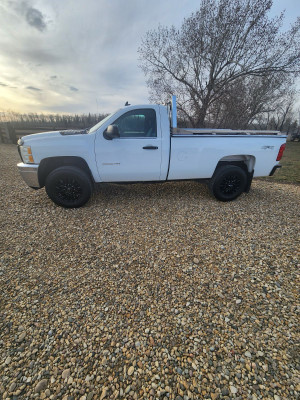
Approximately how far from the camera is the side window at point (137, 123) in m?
3.50

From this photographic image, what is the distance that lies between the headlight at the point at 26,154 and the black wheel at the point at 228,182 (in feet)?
12.2

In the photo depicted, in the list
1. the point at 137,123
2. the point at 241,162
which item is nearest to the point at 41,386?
the point at 137,123

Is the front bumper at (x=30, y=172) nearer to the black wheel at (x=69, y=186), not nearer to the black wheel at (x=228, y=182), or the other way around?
the black wheel at (x=69, y=186)

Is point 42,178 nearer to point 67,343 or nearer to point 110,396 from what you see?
point 67,343

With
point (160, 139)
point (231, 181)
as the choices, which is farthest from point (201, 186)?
point (160, 139)

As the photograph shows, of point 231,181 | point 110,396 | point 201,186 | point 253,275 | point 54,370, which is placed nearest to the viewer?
point 110,396

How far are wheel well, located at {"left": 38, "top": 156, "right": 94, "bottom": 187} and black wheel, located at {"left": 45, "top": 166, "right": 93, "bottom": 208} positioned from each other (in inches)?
4.7

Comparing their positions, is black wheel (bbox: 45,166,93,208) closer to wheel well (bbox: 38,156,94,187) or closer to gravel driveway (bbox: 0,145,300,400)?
wheel well (bbox: 38,156,94,187)

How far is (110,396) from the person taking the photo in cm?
122

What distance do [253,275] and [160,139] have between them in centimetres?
269

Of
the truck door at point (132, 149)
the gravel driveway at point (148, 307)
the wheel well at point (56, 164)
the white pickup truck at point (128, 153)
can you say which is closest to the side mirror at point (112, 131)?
the white pickup truck at point (128, 153)

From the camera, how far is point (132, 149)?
344cm

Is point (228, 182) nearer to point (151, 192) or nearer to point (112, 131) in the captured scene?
point (151, 192)

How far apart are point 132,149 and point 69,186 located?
4.79 ft
